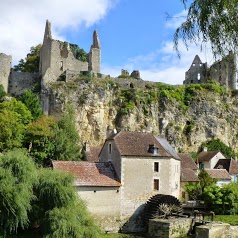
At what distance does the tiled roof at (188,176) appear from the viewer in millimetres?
37062

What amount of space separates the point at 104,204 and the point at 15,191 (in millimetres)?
8475

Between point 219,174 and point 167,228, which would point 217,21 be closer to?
point 167,228

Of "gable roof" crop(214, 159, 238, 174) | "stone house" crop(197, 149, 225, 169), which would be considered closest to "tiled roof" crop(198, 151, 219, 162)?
"stone house" crop(197, 149, 225, 169)

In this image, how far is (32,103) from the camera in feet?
138

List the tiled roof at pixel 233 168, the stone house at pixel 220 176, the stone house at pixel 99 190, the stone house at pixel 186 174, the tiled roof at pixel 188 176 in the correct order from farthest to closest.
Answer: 1. the tiled roof at pixel 233 168
2. the stone house at pixel 220 176
3. the tiled roof at pixel 188 176
4. the stone house at pixel 186 174
5. the stone house at pixel 99 190

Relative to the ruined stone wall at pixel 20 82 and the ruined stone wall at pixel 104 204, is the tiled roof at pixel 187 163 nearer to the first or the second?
the ruined stone wall at pixel 104 204

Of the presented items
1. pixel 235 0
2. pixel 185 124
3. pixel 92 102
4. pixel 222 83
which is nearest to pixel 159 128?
pixel 185 124

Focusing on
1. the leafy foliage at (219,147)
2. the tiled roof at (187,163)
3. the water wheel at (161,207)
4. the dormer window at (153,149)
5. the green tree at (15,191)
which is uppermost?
the leafy foliage at (219,147)

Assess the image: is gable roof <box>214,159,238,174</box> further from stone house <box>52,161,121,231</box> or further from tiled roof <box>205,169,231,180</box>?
stone house <box>52,161,121,231</box>

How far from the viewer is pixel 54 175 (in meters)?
20.6

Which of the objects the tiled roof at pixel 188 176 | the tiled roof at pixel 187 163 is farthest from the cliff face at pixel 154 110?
the tiled roof at pixel 188 176

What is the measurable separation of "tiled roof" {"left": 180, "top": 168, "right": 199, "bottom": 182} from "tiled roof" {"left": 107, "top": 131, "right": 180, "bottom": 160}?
28.5 ft

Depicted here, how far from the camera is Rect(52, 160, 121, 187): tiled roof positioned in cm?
2491

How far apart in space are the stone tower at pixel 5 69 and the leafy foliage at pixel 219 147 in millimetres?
28025
